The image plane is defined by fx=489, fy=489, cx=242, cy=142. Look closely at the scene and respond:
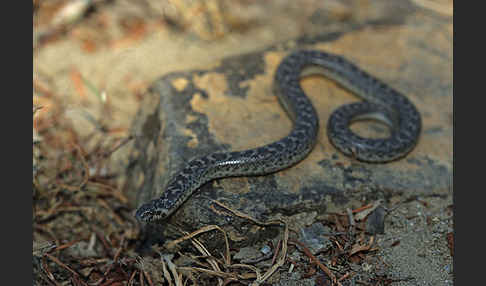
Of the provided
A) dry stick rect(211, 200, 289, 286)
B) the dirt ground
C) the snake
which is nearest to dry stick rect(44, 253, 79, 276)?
the dirt ground

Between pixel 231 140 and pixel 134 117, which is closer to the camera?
pixel 231 140

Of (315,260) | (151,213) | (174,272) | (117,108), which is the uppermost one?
(117,108)

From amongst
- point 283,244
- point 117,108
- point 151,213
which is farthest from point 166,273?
point 117,108

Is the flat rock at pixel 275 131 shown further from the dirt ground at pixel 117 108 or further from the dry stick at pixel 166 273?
the dry stick at pixel 166 273

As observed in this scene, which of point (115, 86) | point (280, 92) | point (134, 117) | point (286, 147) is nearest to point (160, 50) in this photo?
point (115, 86)

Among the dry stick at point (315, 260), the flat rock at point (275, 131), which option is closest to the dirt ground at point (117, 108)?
the dry stick at point (315, 260)

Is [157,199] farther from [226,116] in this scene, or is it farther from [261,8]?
[261,8]

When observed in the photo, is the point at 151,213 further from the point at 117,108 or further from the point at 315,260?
the point at 117,108
